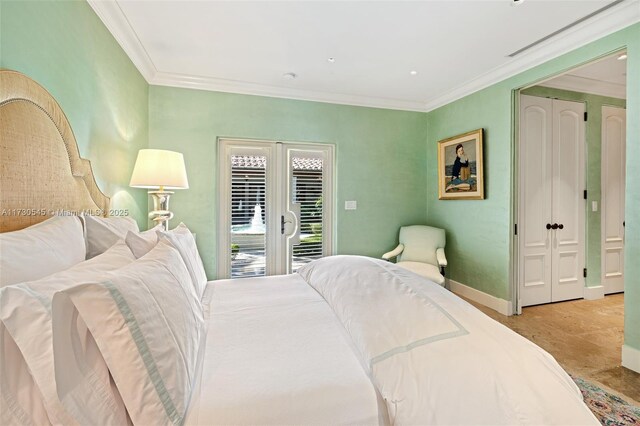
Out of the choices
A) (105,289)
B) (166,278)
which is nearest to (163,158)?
(166,278)

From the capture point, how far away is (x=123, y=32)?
2248mm

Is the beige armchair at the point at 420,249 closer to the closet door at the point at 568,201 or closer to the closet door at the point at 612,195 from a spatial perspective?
the closet door at the point at 568,201

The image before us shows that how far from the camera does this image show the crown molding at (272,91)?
3141mm

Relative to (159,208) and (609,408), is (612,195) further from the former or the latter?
(159,208)

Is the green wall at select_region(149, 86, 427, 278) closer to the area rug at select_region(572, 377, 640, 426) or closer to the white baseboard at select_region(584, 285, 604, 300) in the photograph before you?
the white baseboard at select_region(584, 285, 604, 300)

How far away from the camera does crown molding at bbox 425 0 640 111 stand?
2.06 metres

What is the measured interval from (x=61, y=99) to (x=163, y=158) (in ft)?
2.81

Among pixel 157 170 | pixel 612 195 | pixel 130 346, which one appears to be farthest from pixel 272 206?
pixel 612 195

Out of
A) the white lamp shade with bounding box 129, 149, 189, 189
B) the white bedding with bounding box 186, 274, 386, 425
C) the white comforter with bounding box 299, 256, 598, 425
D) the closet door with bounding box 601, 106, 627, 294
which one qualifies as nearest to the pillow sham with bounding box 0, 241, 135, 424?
the white bedding with bounding box 186, 274, 386, 425

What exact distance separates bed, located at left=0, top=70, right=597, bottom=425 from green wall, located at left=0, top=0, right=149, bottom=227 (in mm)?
159

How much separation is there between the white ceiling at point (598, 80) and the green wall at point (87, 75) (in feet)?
13.5

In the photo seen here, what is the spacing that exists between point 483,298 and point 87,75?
160 inches

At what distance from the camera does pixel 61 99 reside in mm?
1534

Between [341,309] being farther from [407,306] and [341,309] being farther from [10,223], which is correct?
[10,223]
